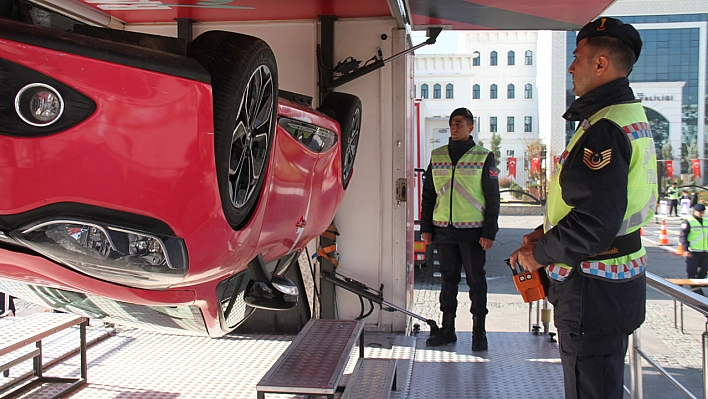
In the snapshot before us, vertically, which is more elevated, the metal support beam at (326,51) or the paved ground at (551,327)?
the metal support beam at (326,51)

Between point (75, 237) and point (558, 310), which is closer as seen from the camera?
point (75, 237)

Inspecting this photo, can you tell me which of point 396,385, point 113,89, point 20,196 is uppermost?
point 113,89

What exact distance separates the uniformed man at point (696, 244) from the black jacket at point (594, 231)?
875 centimetres

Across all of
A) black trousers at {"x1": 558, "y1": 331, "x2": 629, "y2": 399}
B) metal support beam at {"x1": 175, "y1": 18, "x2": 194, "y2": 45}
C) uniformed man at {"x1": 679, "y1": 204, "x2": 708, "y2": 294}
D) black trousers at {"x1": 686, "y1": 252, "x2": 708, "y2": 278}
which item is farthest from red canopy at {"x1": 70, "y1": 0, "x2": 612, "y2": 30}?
black trousers at {"x1": 686, "y1": 252, "x2": 708, "y2": 278}

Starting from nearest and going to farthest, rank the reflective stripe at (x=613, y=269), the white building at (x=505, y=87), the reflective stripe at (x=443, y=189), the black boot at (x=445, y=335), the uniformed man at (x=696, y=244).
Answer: the reflective stripe at (x=613, y=269) < the black boot at (x=445, y=335) < the reflective stripe at (x=443, y=189) < the uniformed man at (x=696, y=244) < the white building at (x=505, y=87)

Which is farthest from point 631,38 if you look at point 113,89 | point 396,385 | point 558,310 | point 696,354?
point 696,354

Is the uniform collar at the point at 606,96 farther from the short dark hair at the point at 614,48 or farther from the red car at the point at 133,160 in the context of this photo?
the red car at the point at 133,160

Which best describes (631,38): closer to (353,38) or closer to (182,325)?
(182,325)

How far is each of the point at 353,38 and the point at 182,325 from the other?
11.4 ft

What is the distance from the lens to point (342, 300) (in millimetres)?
5809

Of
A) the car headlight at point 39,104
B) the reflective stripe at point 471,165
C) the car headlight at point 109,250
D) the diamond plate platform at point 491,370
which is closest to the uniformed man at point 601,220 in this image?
the car headlight at point 109,250

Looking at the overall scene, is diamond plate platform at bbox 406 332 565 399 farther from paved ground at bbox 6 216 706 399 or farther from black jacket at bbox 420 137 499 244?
black jacket at bbox 420 137 499 244

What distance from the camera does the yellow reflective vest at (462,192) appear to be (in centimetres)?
542

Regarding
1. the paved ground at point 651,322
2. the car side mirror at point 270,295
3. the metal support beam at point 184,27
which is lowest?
the paved ground at point 651,322
